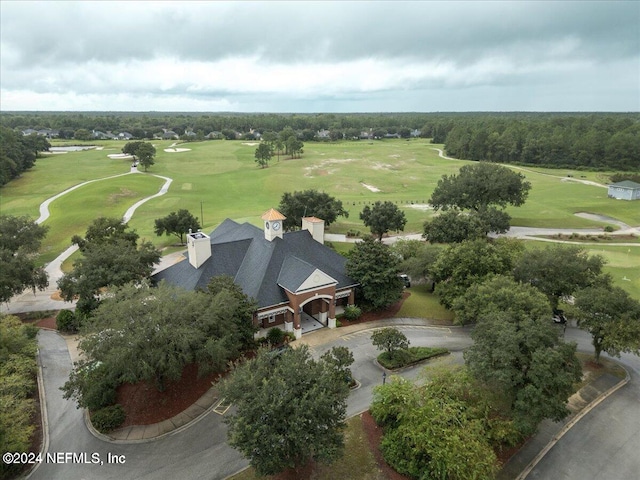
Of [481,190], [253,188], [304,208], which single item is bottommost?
[253,188]

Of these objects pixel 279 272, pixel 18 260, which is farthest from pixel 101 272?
pixel 279 272

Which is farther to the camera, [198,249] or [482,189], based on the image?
[482,189]

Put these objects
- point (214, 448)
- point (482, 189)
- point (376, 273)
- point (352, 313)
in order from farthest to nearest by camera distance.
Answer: point (482, 189), point (352, 313), point (376, 273), point (214, 448)

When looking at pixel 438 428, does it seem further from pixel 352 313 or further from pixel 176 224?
pixel 176 224

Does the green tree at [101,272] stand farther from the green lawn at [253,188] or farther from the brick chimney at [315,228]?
the green lawn at [253,188]

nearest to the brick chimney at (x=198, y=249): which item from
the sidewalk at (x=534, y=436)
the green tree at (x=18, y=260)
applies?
the sidewalk at (x=534, y=436)

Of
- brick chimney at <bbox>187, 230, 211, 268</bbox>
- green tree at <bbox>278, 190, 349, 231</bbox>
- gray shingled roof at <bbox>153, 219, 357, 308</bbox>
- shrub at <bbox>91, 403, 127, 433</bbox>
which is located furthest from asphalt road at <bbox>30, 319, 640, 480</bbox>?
green tree at <bbox>278, 190, 349, 231</bbox>

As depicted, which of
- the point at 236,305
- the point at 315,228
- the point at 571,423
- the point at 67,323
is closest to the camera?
the point at 571,423
